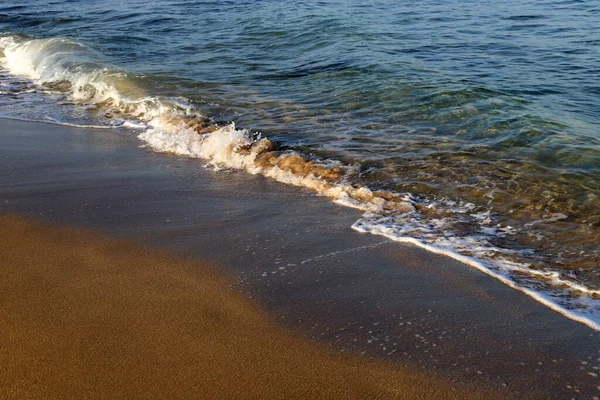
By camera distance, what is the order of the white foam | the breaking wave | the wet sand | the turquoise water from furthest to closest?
the turquoise water
the breaking wave
the white foam
the wet sand

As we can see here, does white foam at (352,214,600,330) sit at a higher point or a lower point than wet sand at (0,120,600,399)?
lower

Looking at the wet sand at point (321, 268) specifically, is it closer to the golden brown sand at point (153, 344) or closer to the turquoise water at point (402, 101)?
the golden brown sand at point (153, 344)

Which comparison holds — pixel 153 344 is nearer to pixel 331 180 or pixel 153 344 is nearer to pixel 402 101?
pixel 331 180

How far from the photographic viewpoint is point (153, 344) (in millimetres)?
3211

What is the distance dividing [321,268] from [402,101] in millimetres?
4595

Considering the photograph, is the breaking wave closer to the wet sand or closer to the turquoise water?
the turquoise water

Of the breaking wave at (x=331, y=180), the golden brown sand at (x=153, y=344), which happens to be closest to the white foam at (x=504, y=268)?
the breaking wave at (x=331, y=180)

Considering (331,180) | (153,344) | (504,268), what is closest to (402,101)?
(331,180)

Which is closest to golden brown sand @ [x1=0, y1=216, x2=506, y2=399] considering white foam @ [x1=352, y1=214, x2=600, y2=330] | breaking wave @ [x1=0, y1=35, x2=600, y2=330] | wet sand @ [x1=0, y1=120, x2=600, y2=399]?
wet sand @ [x1=0, y1=120, x2=600, y2=399]

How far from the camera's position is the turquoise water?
4820 millimetres

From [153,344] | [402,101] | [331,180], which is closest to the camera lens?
[153,344]

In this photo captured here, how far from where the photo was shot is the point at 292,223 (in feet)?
15.7

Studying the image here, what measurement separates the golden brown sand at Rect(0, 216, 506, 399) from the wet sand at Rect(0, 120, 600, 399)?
0.16 metres

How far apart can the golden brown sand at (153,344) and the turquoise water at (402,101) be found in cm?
137
